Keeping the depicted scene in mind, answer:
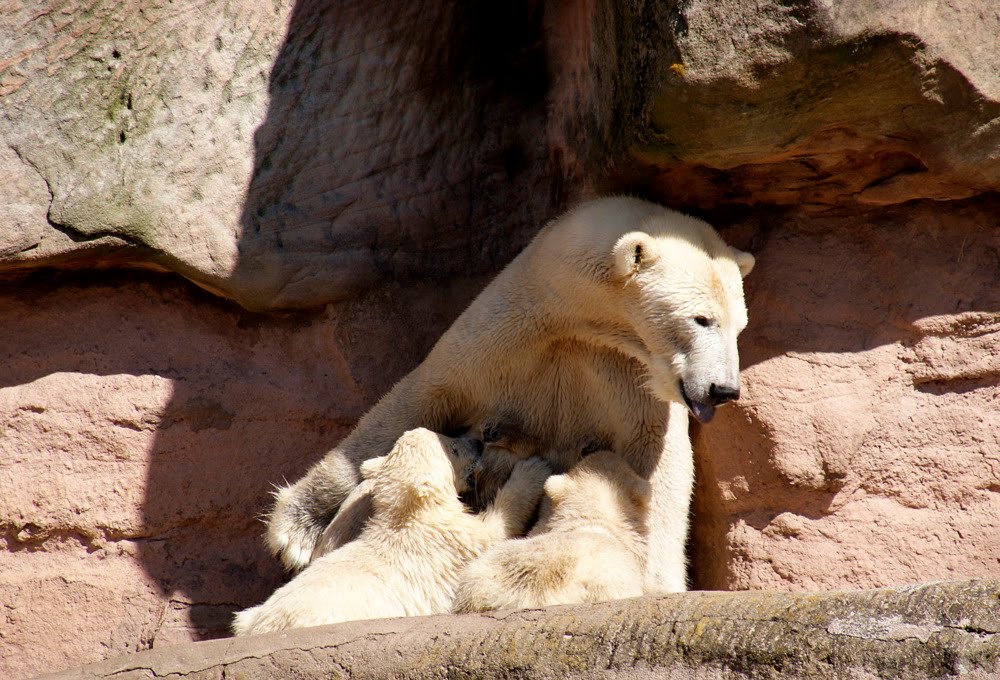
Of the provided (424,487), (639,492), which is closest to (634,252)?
(639,492)

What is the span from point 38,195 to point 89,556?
5.32ft

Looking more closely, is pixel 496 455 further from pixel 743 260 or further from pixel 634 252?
pixel 743 260

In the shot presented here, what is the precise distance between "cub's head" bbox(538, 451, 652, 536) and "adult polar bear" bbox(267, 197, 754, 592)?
0.59 feet

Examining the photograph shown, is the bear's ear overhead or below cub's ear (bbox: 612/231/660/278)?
below

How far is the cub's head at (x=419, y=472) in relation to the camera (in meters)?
4.02

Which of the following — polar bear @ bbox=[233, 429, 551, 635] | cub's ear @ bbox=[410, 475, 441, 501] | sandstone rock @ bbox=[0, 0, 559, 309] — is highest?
sandstone rock @ bbox=[0, 0, 559, 309]

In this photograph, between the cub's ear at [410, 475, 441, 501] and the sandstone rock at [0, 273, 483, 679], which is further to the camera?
the sandstone rock at [0, 273, 483, 679]

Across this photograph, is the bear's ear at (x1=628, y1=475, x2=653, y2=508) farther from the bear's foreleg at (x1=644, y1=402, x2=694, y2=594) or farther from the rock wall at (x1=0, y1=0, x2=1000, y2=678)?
the rock wall at (x1=0, y1=0, x2=1000, y2=678)

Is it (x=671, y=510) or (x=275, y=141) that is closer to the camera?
(x=671, y=510)

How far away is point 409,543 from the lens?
13.1 ft

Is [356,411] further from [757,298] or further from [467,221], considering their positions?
[757,298]

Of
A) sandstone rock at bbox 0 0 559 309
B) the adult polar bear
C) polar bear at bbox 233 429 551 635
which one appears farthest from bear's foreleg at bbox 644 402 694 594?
sandstone rock at bbox 0 0 559 309

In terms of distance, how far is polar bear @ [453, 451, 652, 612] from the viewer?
3607 mm

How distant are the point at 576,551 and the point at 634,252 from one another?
3.53 feet
